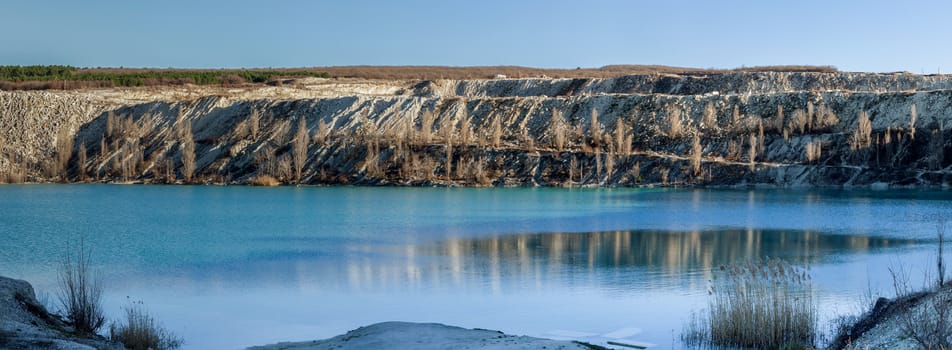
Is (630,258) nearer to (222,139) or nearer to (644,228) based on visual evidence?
(644,228)

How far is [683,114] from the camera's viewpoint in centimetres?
6550

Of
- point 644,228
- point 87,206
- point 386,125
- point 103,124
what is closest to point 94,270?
point 644,228

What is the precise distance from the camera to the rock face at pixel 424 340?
11952 mm

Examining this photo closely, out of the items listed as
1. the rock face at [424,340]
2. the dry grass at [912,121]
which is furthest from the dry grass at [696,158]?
the rock face at [424,340]

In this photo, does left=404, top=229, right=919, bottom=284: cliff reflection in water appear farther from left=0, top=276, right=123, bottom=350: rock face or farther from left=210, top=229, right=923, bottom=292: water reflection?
left=0, top=276, right=123, bottom=350: rock face

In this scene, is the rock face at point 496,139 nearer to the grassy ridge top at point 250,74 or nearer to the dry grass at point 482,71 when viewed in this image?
the grassy ridge top at point 250,74

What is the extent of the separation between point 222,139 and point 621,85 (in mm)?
36957

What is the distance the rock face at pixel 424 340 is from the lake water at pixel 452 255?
0.84 meters

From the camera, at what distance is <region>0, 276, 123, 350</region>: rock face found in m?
10.0

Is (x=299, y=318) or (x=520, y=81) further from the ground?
(x=520, y=81)

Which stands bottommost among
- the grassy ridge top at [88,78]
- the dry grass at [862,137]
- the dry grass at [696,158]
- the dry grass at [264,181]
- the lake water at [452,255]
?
the lake water at [452,255]

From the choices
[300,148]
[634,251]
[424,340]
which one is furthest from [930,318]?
[300,148]

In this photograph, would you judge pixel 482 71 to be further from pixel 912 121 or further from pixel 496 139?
pixel 912 121

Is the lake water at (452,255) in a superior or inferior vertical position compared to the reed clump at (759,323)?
inferior
